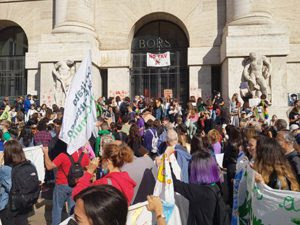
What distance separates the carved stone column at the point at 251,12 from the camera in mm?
17516

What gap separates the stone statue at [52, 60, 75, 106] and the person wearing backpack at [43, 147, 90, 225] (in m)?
12.3

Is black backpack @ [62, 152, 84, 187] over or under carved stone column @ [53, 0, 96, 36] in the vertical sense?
under

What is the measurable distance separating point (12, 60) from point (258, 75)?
15.6 m

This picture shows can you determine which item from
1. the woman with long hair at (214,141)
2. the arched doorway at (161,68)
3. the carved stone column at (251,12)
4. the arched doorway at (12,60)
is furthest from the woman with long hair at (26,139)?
the arched doorway at (12,60)

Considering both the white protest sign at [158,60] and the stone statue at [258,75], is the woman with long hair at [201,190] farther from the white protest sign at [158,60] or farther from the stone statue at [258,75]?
the white protest sign at [158,60]

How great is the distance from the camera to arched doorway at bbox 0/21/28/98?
23.4 m

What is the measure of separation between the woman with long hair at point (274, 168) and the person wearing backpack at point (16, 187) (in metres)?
3.24

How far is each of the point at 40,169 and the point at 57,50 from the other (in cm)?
1043

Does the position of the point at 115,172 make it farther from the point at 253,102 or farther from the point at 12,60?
the point at 12,60

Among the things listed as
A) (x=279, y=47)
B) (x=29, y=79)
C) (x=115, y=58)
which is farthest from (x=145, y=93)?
(x=279, y=47)

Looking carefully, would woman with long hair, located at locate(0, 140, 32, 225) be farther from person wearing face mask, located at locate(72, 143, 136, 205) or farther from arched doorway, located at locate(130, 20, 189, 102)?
arched doorway, located at locate(130, 20, 189, 102)

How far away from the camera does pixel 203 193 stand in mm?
4441

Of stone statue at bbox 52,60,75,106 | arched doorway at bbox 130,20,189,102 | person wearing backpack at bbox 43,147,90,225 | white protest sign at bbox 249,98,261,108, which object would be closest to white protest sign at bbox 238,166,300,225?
person wearing backpack at bbox 43,147,90,225

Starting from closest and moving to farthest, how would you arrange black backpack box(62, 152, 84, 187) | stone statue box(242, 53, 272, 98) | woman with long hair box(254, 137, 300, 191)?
woman with long hair box(254, 137, 300, 191), black backpack box(62, 152, 84, 187), stone statue box(242, 53, 272, 98)
